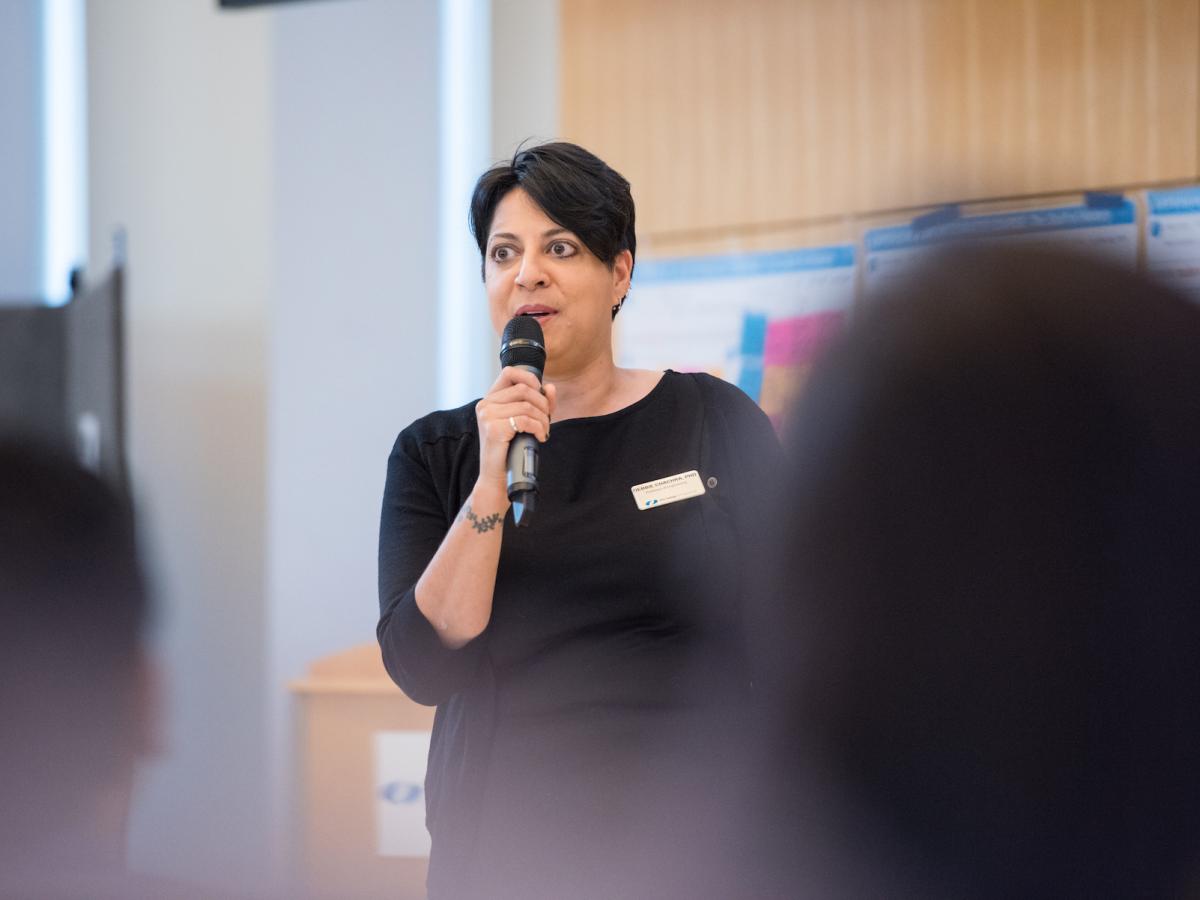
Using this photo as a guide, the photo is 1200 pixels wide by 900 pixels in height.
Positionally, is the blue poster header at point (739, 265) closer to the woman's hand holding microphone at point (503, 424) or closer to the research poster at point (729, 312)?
the research poster at point (729, 312)

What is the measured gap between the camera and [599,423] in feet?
5.06

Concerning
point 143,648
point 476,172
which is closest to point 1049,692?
point 143,648

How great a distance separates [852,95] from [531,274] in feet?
7.69

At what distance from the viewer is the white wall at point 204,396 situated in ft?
12.3

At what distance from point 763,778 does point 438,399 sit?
3472 mm

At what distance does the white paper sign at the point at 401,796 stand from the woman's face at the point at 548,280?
1835 mm

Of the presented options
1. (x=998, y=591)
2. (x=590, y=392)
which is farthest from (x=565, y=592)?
(x=998, y=591)

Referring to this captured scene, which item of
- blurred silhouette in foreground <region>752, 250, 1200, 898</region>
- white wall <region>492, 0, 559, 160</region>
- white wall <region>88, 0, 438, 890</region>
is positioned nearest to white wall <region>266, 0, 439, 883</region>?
white wall <region>88, 0, 438, 890</region>

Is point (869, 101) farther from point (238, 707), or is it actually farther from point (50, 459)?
point (50, 459)

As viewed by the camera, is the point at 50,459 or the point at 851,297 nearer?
the point at 851,297

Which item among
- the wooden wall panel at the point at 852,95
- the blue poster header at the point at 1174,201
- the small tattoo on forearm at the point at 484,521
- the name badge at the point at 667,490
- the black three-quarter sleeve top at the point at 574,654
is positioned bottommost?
the black three-quarter sleeve top at the point at 574,654

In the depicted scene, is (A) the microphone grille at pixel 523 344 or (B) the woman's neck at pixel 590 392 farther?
(B) the woman's neck at pixel 590 392

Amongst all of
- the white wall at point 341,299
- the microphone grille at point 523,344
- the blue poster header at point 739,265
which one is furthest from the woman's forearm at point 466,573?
the white wall at point 341,299

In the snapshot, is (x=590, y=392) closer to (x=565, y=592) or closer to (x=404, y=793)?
(x=565, y=592)
